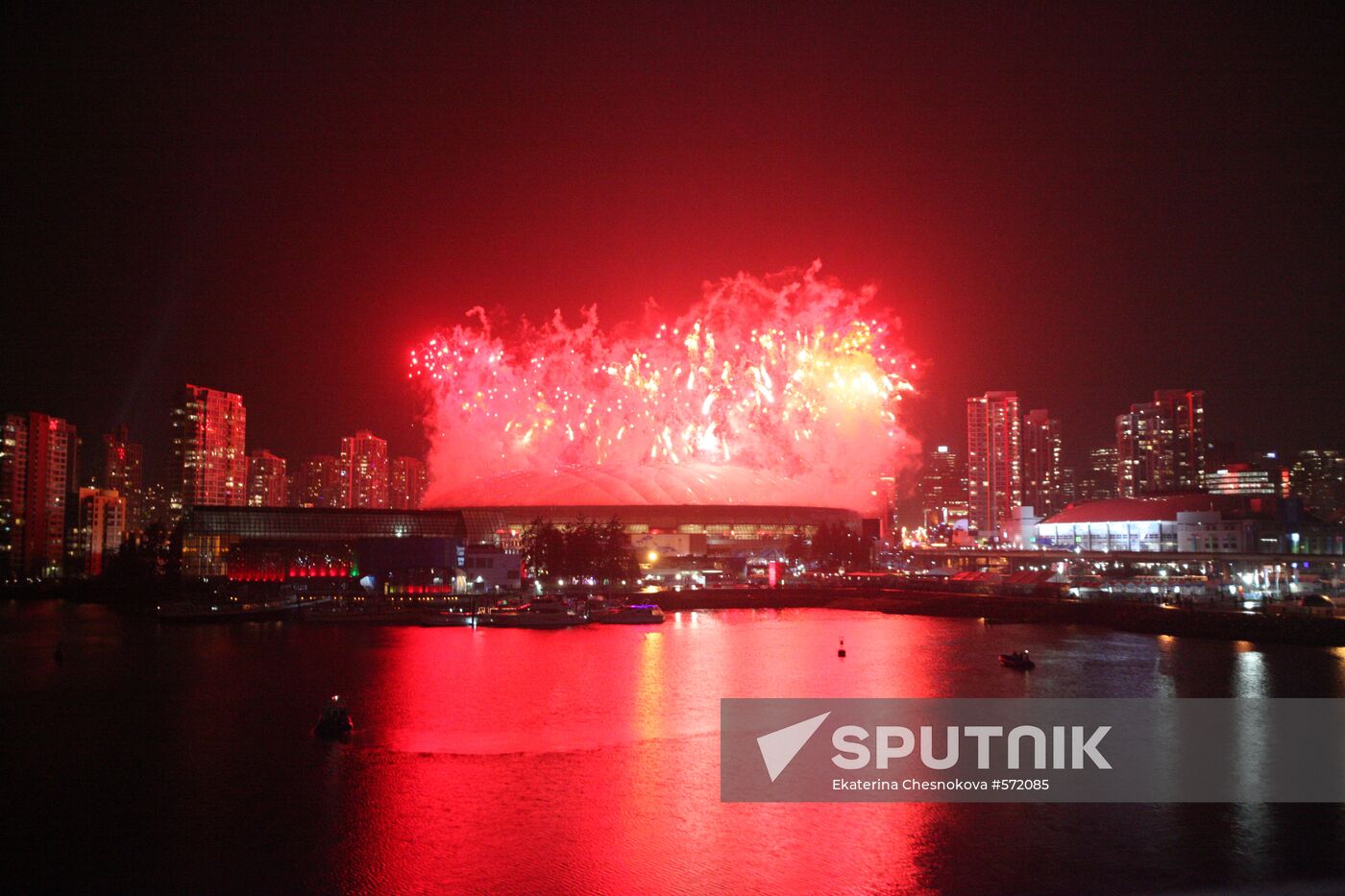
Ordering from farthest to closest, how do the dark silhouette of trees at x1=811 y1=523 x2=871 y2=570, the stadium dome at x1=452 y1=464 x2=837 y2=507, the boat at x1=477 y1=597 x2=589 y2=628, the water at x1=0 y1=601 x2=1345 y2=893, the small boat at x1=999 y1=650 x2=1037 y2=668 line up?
the dark silhouette of trees at x1=811 y1=523 x2=871 y2=570
the stadium dome at x1=452 y1=464 x2=837 y2=507
the boat at x1=477 y1=597 x2=589 y2=628
the small boat at x1=999 y1=650 x2=1037 y2=668
the water at x1=0 y1=601 x2=1345 y2=893

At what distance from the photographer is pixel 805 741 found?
19.4 m

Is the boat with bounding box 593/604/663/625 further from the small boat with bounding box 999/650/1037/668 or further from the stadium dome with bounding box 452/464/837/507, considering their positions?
the stadium dome with bounding box 452/464/837/507

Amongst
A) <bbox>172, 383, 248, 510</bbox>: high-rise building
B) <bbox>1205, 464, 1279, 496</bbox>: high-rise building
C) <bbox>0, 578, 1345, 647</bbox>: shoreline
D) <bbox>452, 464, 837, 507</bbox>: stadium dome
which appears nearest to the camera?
<bbox>0, 578, 1345, 647</bbox>: shoreline

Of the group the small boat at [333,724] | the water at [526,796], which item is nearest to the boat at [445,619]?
the water at [526,796]

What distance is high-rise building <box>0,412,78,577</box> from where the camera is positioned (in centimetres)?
8438

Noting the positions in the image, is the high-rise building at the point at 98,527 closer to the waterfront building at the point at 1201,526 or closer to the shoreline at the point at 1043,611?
the shoreline at the point at 1043,611

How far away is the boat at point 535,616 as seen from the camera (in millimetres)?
42281

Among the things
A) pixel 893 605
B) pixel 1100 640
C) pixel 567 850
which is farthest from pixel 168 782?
pixel 893 605

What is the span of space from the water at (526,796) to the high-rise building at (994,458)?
117m

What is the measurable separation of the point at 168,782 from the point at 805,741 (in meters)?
10.7

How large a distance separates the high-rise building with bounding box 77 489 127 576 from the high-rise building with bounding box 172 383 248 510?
6.60m

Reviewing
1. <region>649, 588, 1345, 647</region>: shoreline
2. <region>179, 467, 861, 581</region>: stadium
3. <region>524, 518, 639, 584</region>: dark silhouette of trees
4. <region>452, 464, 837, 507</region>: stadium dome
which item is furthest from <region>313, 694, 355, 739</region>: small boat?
<region>452, 464, 837, 507</region>: stadium dome

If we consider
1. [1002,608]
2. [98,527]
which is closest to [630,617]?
[1002,608]

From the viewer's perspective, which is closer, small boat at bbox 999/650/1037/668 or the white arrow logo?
the white arrow logo
